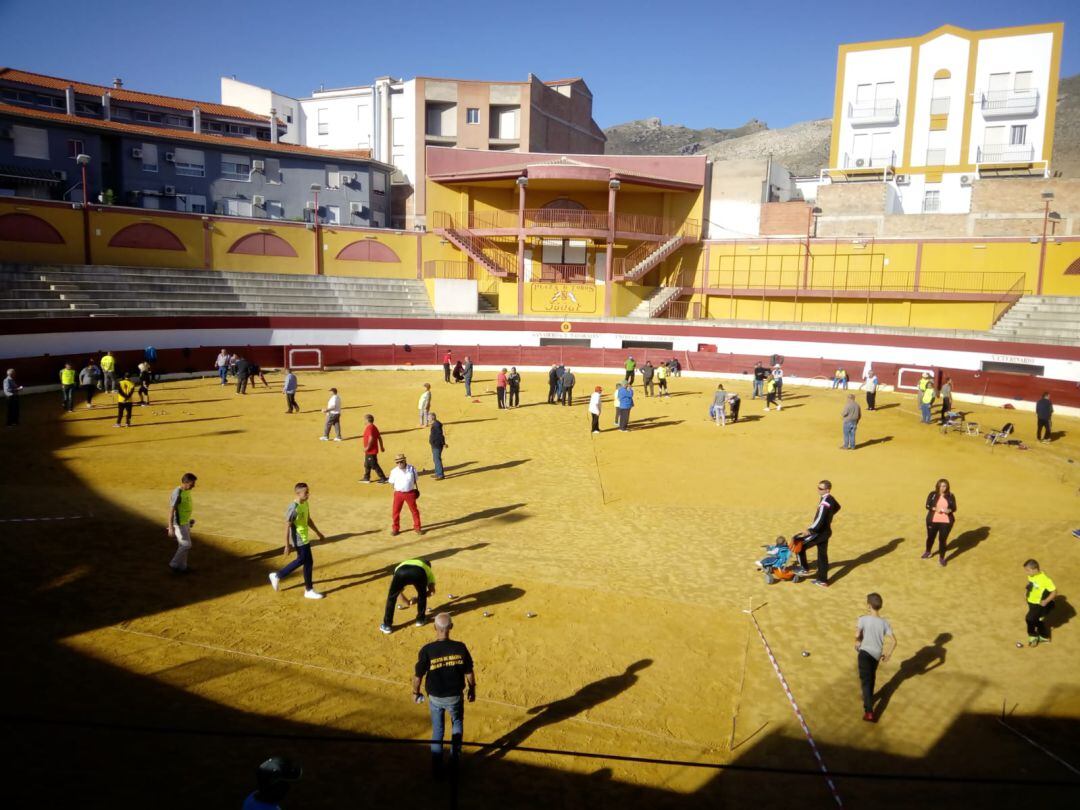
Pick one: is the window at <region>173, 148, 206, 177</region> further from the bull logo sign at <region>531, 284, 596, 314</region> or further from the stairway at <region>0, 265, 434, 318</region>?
the bull logo sign at <region>531, 284, 596, 314</region>

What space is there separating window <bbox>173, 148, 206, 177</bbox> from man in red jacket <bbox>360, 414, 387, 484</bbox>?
39.9 meters

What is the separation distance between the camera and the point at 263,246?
4172cm

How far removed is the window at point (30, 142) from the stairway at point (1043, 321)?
5072cm

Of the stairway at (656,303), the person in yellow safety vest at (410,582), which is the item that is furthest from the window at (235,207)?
the person in yellow safety vest at (410,582)

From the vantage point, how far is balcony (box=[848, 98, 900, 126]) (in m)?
51.2

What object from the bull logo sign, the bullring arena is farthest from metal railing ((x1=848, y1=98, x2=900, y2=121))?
the bullring arena

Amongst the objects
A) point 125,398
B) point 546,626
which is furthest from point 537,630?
point 125,398

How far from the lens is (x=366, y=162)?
54281 millimetres

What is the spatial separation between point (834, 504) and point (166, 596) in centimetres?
1004

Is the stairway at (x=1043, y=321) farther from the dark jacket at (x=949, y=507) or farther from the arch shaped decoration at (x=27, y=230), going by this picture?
the arch shaped decoration at (x=27, y=230)

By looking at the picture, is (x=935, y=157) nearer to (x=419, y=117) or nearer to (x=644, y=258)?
(x=644, y=258)

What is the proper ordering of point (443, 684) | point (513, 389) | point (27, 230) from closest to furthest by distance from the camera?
1. point (443, 684)
2. point (513, 389)
3. point (27, 230)

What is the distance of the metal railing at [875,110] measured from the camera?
51219mm

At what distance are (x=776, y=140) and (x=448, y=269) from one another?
329 ft
